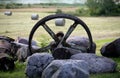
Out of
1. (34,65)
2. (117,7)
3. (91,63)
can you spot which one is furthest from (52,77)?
(117,7)

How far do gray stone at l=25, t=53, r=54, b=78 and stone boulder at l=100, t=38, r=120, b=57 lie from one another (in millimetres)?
3567

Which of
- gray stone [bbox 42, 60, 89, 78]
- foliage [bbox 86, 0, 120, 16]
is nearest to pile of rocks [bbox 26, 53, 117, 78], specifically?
gray stone [bbox 42, 60, 89, 78]

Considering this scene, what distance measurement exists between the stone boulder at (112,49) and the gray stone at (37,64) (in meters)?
3.57

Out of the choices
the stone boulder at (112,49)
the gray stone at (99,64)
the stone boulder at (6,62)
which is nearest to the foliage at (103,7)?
the stone boulder at (112,49)

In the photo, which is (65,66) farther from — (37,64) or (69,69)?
(37,64)

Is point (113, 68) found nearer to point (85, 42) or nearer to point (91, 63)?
point (91, 63)

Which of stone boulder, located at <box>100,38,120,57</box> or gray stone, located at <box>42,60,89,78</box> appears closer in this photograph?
gray stone, located at <box>42,60,89,78</box>

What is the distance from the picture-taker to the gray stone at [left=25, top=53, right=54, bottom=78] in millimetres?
8828

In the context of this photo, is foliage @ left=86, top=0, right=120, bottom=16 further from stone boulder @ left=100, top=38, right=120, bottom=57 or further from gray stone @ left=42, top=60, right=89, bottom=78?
gray stone @ left=42, top=60, right=89, bottom=78

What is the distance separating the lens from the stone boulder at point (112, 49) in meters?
11.8

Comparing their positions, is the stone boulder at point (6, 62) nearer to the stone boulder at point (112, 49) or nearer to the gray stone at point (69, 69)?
the gray stone at point (69, 69)

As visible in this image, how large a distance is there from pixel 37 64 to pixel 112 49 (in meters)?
4.01

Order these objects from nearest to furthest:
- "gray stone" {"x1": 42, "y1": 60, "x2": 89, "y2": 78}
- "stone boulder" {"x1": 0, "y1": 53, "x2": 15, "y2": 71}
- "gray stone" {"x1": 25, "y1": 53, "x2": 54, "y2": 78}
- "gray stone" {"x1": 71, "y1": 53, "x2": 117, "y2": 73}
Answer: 1. "gray stone" {"x1": 42, "y1": 60, "x2": 89, "y2": 78}
2. "gray stone" {"x1": 25, "y1": 53, "x2": 54, "y2": 78}
3. "gray stone" {"x1": 71, "y1": 53, "x2": 117, "y2": 73}
4. "stone boulder" {"x1": 0, "y1": 53, "x2": 15, "y2": 71}

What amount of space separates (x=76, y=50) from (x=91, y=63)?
1243 mm
